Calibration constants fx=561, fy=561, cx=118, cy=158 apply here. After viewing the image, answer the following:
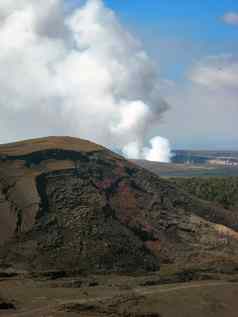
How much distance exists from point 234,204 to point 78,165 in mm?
19814

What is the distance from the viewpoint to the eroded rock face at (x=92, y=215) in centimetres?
2972

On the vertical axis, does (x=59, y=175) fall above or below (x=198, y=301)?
above

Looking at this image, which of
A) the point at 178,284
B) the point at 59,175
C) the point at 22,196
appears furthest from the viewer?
the point at 59,175

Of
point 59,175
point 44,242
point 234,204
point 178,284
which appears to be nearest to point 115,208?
point 59,175

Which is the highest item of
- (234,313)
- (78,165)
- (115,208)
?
(78,165)

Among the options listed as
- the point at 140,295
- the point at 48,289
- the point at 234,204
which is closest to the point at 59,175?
the point at 48,289

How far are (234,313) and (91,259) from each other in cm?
1041

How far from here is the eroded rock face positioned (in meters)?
29.7

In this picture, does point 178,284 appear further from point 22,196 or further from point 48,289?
point 22,196

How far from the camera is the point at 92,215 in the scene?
107 ft

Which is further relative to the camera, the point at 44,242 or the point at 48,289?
the point at 44,242

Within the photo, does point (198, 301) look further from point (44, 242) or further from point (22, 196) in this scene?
point (22, 196)

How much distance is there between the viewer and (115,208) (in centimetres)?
3528

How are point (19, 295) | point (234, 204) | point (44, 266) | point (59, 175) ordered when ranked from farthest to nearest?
point (234, 204) → point (59, 175) → point (44, 266) → point (19, 295)
